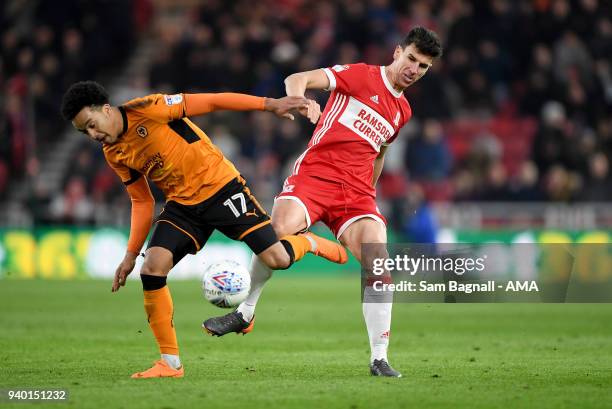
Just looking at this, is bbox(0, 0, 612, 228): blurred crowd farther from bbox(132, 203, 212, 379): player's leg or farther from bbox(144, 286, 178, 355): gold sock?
bbox(144, 286, 178, 355): gold sock

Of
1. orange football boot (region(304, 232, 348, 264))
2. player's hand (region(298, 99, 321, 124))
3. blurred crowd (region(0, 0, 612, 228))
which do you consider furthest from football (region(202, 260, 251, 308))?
blurred crowd (region(0, 0, 612, 228))

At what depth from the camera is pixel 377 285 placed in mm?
7633

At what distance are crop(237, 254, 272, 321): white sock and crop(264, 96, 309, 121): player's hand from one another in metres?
1.47

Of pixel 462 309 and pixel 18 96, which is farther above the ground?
pixel 18 96

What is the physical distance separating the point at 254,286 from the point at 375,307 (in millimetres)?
1053

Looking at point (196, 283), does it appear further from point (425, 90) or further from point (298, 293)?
point (425, 90)

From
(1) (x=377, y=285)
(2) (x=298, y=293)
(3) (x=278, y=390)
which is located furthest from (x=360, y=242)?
(2) (x=298, y=293)

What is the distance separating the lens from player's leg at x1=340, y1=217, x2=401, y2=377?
7.45 meters

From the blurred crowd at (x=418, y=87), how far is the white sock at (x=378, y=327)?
377 inches

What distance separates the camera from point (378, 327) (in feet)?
24.7

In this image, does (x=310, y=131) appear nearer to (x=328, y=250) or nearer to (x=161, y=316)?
(x=328, y=250)

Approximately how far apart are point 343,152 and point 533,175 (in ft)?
32.6

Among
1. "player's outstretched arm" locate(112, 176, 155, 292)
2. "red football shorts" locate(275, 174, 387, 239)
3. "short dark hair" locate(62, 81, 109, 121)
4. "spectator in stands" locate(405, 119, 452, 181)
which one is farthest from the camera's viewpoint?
"spectator in stands" locate(405, 119, 452, 181)

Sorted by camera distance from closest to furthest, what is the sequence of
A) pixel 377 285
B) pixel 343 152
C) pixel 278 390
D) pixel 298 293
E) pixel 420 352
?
pixel 278 390 < pixel 377 285 < pixel 343 152 < pixel 420 352 < pixel 298 293
